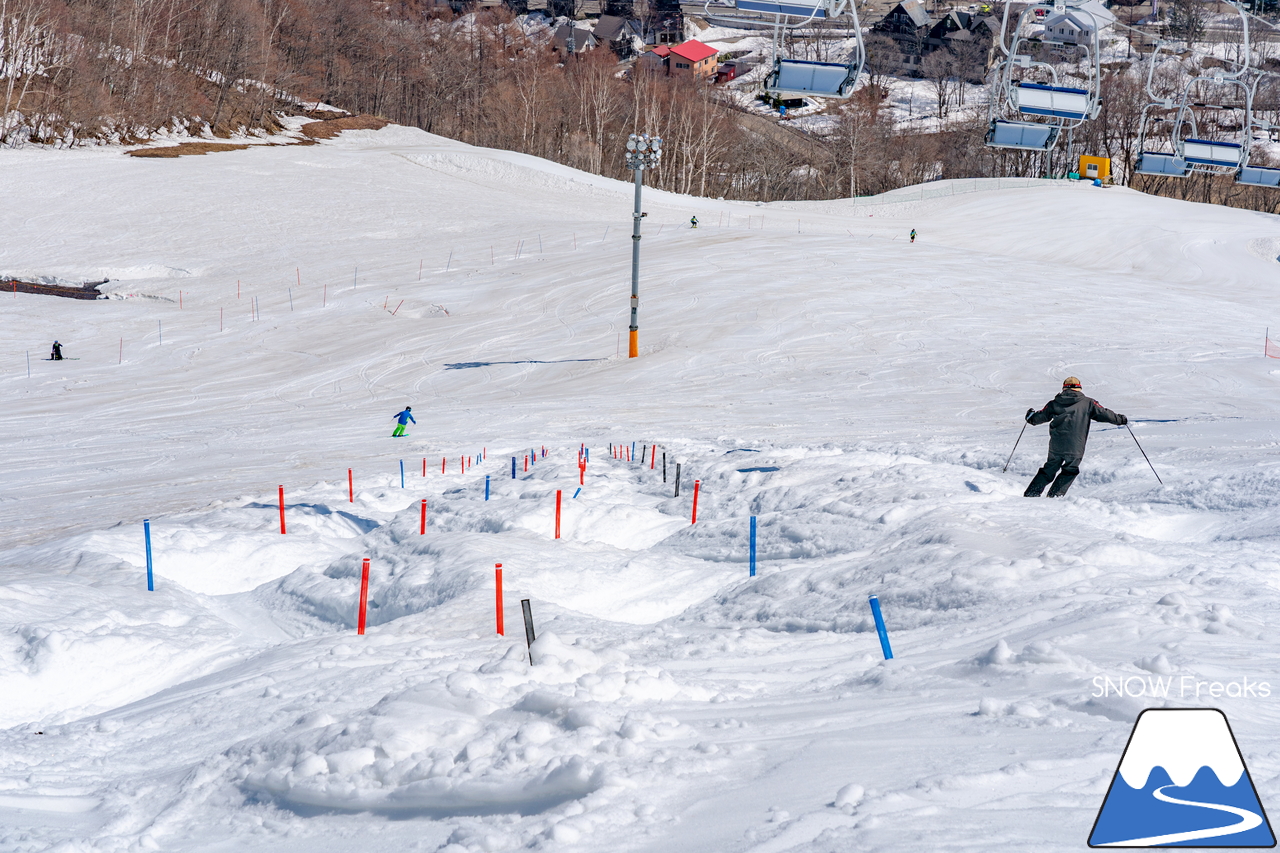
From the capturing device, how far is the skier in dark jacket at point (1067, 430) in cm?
1162

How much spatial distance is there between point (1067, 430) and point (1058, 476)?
0.57 m

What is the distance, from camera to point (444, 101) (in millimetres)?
95250

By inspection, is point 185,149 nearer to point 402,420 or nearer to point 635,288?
point 635,288

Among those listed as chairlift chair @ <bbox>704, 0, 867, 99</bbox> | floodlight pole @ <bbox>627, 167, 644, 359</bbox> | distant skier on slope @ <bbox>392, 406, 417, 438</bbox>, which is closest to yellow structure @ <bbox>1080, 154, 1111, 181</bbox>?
floodlight pole @ <bbox>627, 167, 644, 359</bbox>

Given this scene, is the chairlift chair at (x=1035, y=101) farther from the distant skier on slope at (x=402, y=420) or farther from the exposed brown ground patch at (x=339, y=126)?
the exposed brown ground patch at (x=339, y=126)

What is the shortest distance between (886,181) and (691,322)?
5931 centimetres

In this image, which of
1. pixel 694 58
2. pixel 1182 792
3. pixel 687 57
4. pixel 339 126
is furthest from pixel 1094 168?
pixel 694 58

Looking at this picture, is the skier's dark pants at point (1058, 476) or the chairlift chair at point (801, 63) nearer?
the skier's dark pants at point (1058, 476)

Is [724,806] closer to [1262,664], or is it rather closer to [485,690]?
[485,690]

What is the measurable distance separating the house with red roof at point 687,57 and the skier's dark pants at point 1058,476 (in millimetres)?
110403

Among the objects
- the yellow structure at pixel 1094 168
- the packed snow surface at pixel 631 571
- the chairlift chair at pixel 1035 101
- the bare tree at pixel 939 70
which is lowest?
the packed snow surface at pixel 631 571

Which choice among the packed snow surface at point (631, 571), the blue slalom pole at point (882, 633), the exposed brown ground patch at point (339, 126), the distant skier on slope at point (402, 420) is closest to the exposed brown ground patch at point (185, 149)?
the exposed brown ground patch at point (339, 126)

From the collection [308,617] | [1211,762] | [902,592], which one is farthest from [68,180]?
[1211,762]

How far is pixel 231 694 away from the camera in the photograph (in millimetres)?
7152
